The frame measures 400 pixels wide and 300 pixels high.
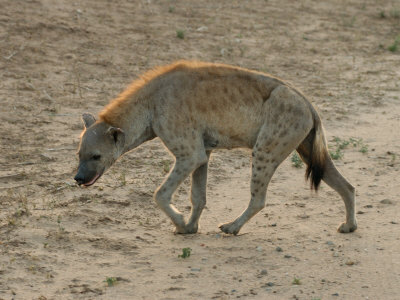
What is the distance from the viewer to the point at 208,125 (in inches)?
191

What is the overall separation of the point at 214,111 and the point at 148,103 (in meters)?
0.42

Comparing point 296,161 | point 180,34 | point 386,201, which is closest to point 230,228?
point 386,201

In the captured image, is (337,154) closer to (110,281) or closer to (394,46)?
(110,281)

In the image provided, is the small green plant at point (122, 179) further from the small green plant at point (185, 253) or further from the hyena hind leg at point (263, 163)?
the small green plant at point (185, 253)

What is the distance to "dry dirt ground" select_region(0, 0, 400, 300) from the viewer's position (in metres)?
4.25

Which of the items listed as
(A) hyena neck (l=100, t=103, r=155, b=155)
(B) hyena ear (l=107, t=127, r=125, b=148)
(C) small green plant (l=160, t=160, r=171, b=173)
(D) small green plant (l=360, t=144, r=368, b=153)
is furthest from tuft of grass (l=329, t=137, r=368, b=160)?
(B) hyena ear (l=107, t=127, r=125, b=148)

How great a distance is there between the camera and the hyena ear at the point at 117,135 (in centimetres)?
468

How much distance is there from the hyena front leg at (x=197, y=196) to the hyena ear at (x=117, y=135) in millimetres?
573

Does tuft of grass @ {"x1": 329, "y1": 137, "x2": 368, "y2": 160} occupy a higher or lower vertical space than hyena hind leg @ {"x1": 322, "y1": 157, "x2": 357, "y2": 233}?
lower

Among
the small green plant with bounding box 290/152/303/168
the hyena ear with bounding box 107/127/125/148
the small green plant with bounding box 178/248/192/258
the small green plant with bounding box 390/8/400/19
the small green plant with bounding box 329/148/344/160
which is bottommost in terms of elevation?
the small green plant with bounding box 290/152/303/168

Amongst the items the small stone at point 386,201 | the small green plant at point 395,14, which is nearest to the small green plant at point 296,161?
the small stone at point 386,201

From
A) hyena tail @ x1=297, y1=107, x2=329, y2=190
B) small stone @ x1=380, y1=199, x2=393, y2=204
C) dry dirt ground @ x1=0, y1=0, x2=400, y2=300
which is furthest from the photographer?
small stone @ x1=380, y1=199, x2=393, y2=204

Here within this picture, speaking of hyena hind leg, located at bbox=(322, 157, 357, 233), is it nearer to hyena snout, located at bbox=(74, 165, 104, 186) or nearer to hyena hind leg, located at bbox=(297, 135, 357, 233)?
hyena hind leg, located at bbox=(297, 135, 357, 233)

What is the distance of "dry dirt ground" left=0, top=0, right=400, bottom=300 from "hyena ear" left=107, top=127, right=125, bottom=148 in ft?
1.91
